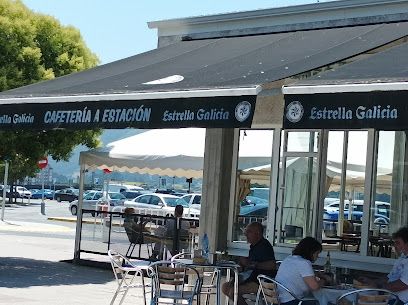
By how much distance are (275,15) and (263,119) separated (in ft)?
4.77

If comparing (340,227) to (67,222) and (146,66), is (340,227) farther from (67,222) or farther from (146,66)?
(67,222)

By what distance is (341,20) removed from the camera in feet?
39.4

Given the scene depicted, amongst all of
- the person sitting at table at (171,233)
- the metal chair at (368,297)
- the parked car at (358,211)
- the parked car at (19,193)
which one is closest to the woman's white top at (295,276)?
the metal chair at (368,297)

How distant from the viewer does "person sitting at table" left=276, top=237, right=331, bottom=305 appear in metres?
9.18

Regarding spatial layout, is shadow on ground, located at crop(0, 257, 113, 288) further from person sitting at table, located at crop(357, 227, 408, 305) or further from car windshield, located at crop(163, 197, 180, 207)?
car windshield, located at crop(163, 197, 180, 207)

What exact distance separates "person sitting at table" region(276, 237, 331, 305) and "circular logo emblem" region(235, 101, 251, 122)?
1.61 meters

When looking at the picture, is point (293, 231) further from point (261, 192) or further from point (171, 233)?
point (171, 233)

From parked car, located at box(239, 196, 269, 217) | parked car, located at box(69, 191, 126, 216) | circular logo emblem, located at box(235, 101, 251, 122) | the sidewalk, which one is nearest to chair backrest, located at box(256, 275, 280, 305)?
circular logo emblem, located at box(235, 101, 251, 122)

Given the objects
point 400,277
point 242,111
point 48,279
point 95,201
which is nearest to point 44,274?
point 48,279

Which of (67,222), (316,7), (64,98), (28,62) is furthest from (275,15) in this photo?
(67,222)

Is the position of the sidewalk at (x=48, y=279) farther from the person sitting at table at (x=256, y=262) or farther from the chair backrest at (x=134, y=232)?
the person sitting at table at (x=256, y=262)

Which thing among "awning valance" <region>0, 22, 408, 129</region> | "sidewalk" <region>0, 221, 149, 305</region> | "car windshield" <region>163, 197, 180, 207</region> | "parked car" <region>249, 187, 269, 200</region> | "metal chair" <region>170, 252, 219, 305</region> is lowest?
"sidewalk" <region>0, 221, 149, 305</region>

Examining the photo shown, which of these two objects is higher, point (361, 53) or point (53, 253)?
point (361, 53)

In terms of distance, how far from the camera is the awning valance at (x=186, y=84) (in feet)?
29.0
